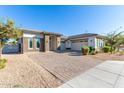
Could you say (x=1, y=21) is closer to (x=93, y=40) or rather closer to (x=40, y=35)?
(x=40, y=35)

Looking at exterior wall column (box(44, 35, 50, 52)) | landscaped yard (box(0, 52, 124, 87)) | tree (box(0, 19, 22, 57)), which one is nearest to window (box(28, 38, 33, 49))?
exterior wall column (box(44, 35, 50, 52))

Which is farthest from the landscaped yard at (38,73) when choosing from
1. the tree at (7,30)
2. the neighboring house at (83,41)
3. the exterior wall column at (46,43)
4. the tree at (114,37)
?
the tree at (114,37)

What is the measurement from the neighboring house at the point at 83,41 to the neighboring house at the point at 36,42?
3060mm

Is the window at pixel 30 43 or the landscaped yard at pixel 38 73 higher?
the window at pixel 30 43

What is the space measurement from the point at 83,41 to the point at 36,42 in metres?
9.49

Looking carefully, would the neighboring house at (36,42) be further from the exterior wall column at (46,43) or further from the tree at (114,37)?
the tree at (114,37)

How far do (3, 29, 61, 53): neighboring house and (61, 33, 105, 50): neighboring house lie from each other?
3.06 metres

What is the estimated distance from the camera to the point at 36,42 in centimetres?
1708

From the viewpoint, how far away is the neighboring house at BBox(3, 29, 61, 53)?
15.6 meters

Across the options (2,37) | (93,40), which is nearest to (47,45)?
(93,40)

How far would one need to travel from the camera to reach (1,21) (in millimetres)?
7480

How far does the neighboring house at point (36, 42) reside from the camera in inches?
615
